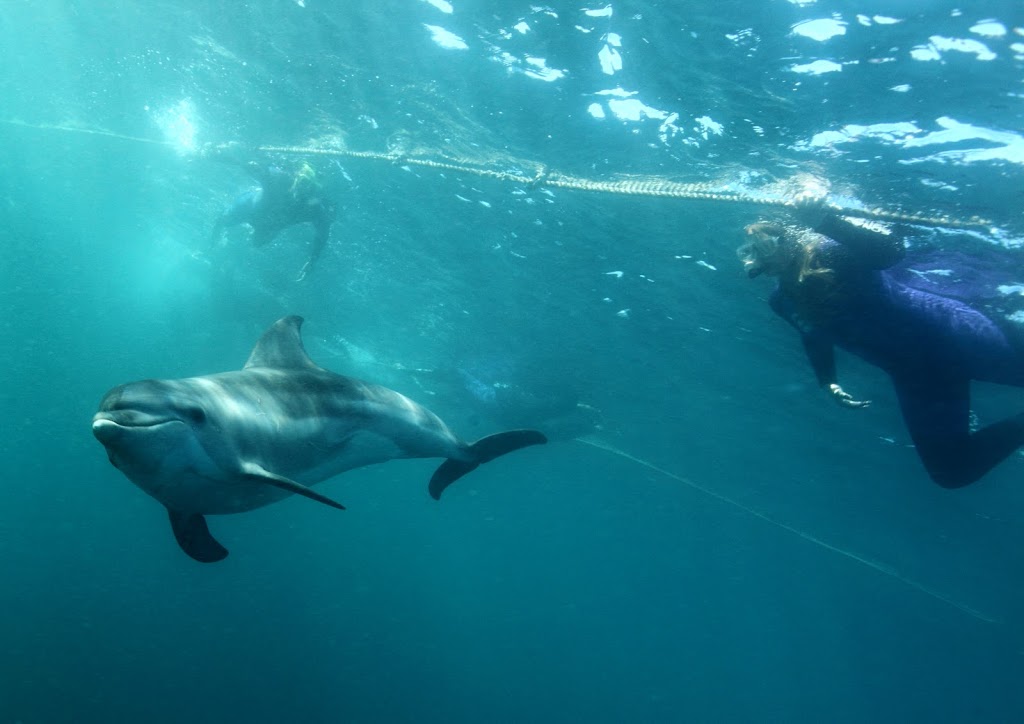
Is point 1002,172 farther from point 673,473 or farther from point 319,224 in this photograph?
point 673,473

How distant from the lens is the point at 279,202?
57.0ft

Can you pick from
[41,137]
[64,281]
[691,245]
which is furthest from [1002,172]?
[64,281]

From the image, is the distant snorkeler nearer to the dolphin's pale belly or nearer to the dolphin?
the dolphin

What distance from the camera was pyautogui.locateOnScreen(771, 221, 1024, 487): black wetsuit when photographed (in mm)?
6660

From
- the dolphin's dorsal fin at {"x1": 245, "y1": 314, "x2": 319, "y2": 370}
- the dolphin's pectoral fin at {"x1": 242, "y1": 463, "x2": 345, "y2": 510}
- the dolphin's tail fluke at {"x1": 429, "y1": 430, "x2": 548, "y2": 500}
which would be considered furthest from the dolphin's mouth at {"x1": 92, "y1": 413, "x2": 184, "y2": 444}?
the dolphin's tail fluke at {"x1": 429, "y1": 430, "x2": 548, "y2": 500}

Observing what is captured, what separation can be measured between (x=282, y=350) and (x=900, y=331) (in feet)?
23.4

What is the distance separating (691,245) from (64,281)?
64.2 m

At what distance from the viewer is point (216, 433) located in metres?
3.99

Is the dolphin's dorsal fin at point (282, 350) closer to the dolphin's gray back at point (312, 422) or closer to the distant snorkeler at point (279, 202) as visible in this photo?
the dolphin's gray back at point (312, 422)

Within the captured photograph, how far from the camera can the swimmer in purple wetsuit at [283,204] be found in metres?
17.0

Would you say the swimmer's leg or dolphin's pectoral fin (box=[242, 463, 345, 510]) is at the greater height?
dolphin's pectoral fin (box=[242, 463, 345, 510])

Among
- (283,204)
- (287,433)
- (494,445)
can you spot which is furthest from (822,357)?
(283,204)

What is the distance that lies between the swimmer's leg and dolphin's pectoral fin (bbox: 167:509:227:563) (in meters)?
7.48

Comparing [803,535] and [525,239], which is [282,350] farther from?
[803,535]
